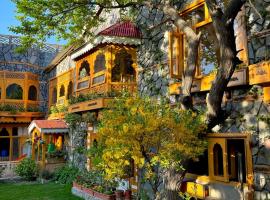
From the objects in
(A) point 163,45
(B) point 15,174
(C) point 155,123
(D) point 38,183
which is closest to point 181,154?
(C) point 155,123

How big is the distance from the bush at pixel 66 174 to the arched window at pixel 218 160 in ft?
32.3

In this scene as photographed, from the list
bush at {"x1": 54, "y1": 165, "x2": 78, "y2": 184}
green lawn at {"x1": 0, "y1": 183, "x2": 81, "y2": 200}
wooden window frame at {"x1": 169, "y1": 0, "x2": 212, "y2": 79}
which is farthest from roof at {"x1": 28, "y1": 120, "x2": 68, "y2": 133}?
wooden window frame at {"x1": 169, "y1": 0, "x2": 212, "y2": 79}

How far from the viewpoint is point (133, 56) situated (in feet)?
44.1

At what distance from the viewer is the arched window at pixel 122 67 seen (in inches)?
543

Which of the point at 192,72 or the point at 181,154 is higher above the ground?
the point at 192,72

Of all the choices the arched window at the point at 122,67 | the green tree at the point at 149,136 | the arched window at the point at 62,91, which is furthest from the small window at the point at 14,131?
the green tree at the point at 149,136

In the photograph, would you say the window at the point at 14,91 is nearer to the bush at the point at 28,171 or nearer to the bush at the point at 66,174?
the bush at the point at 28,171

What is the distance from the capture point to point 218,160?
8.93 m

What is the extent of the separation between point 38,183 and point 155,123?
13.9 meters

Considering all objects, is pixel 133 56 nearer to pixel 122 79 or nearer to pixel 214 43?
pixel 122 79

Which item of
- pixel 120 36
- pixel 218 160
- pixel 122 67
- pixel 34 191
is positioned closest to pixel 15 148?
pixel 34 191

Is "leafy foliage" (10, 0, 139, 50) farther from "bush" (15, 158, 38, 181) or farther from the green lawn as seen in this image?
"bush" (15, 158, 38, 181)

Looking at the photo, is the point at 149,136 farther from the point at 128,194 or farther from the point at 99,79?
the point at 99,79

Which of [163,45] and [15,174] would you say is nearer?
[163,45]
